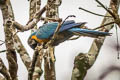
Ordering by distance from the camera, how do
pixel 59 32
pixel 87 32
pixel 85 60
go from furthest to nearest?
pixel 85 60 < pixel 59 32 < pixel 87 32

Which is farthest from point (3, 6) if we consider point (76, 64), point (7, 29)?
point (76, 64)

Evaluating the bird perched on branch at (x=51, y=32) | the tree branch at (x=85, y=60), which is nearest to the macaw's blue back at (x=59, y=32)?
the bird perched on branch at (x=51, y=32)

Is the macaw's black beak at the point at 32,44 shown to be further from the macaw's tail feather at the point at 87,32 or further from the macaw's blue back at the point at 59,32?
the macaw's tail feather at the point at 87,32

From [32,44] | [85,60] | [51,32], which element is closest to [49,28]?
[51,32]

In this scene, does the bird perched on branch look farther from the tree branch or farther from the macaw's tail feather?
the tree branch

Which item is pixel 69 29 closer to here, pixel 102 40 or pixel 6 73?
pixel 102 40

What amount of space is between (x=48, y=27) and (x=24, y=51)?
0.77ft

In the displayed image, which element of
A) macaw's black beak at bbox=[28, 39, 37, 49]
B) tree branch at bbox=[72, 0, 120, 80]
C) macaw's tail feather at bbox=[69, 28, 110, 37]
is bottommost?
tree branch at bbox=[72, 0, 120, 80]

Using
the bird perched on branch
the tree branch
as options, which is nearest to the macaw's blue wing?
the bird perched on branch

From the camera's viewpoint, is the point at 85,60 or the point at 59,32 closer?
the point at 59,32

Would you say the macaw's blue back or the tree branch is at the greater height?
the macaw's blue back

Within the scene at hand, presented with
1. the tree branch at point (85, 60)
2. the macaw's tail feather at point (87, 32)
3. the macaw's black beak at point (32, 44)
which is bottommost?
the tree branch at point (85, 60)

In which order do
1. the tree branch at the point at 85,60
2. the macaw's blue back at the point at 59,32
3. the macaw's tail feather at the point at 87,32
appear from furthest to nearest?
the tree branch at the point at 85,60 → the macaw's blue back at the point at 59,32 → the macaw's tail feather at the point at 87,32

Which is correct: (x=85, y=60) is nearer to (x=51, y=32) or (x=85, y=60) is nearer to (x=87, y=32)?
(x=51, y=32)
